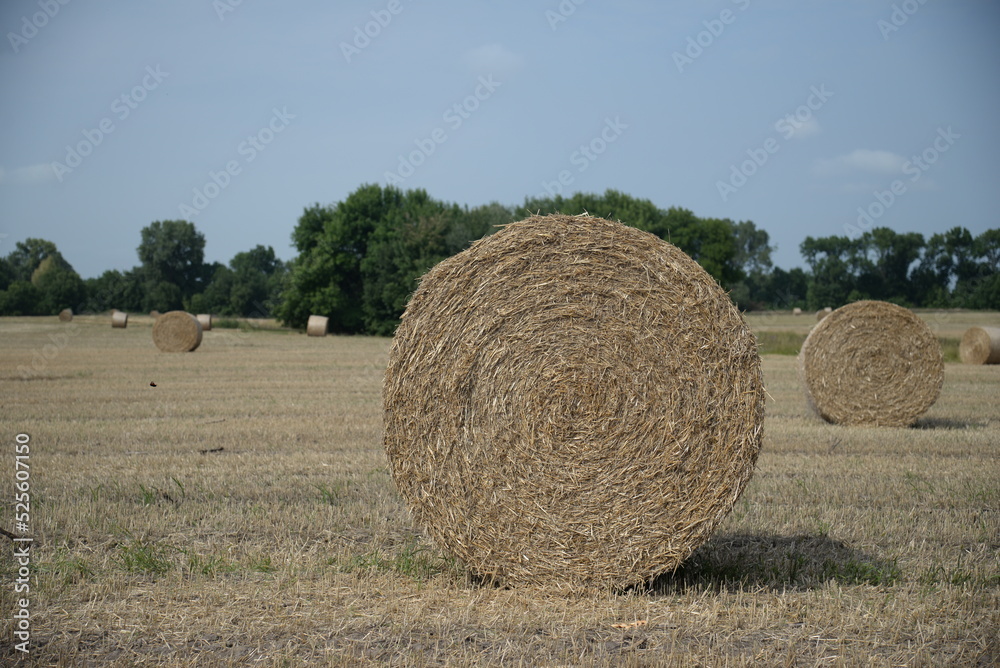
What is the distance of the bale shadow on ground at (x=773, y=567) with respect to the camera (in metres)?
5.11

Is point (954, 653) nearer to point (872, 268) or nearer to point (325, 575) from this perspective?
point (325, 575)

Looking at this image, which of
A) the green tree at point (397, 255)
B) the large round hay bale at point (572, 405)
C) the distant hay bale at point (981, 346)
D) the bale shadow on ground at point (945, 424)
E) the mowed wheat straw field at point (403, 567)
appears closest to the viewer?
the mowed wheat straw field at point (403, 567)

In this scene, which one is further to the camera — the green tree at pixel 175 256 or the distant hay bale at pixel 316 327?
the green tree at pixel 175 256

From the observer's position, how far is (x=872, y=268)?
67625 millimetres

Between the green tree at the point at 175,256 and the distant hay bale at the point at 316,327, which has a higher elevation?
the green tree at the point at 175,256

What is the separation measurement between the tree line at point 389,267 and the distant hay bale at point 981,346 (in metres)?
14.3

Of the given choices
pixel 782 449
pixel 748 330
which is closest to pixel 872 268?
pixel 782 449

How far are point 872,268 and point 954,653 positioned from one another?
229ft

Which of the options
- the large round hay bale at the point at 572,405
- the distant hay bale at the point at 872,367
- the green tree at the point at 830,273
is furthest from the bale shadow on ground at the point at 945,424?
the green tree at the point at 830,273

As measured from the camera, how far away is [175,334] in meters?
26.2

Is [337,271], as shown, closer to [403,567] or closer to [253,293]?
[253,293]

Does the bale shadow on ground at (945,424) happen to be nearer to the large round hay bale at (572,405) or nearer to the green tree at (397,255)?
the large round hay bale at (572,405)

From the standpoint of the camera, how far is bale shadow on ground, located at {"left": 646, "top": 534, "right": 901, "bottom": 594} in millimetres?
5105

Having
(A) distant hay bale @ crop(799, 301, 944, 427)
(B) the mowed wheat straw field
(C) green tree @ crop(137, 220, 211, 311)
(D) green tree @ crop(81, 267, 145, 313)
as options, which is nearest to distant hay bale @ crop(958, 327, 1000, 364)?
(A) distant hay bale @ crop(799, 301, 944, 427)
